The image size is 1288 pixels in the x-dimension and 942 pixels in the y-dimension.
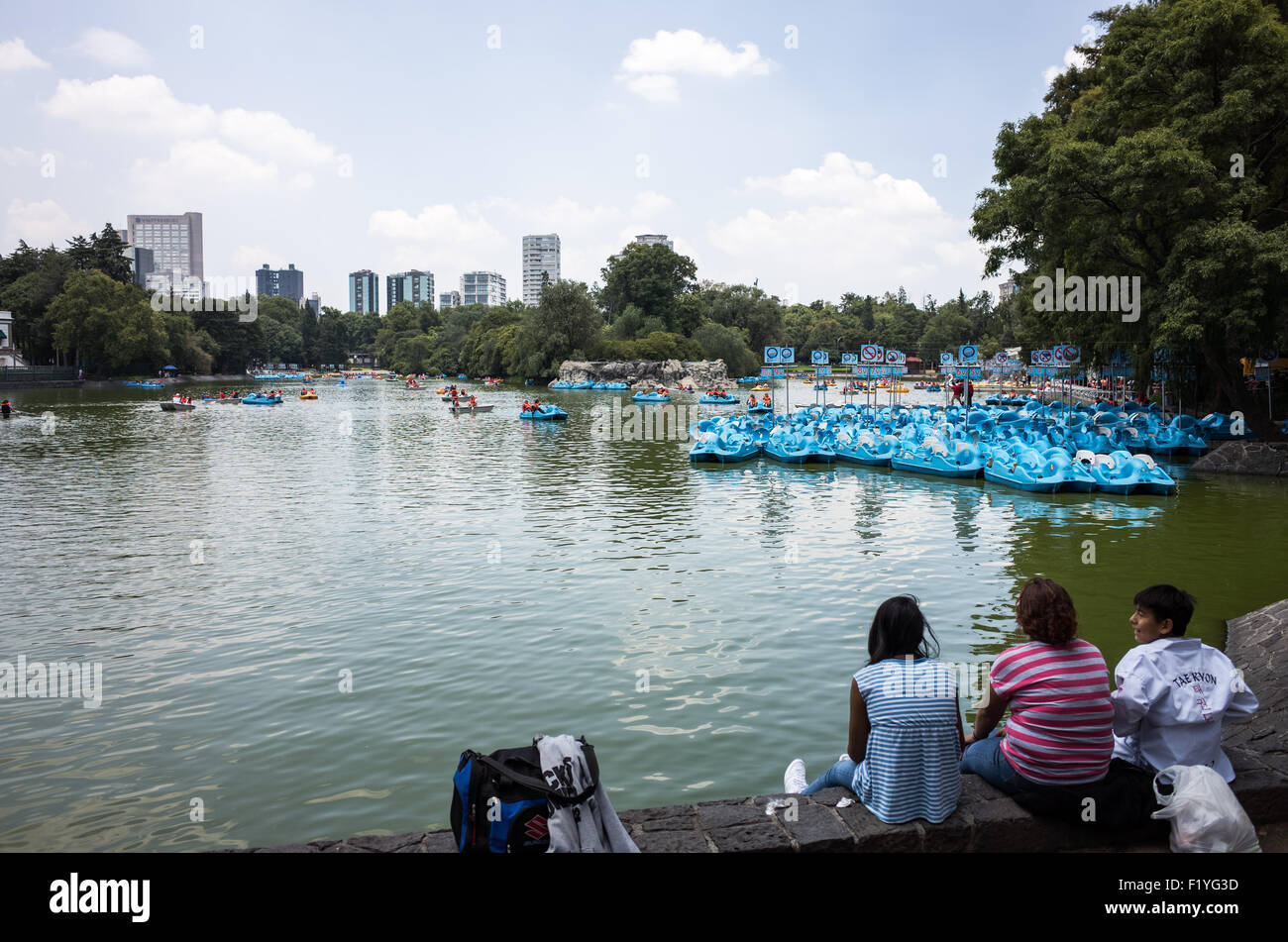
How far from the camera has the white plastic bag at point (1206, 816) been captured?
3773 millimetres

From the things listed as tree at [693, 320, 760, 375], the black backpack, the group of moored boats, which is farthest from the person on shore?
tree at [693, 320, 760, 375]

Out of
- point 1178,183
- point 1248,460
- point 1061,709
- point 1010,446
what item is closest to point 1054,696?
point 1061,709

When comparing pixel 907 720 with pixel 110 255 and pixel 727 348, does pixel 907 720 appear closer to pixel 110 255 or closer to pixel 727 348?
pixel 727 348

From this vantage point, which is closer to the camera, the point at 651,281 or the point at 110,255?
the point at 110,255

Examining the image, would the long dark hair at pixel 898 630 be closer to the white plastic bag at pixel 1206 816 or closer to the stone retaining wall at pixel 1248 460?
the white plastic bag at pixel 1206 816

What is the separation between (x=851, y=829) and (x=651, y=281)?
95774 millimetres

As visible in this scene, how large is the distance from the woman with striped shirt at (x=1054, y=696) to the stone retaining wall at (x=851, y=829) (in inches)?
9.5

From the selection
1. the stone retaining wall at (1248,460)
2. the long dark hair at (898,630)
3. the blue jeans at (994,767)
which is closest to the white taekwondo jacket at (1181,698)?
the blue jeans at (994,767)

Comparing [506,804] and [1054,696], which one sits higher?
[1054,696]

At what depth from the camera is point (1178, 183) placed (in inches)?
827

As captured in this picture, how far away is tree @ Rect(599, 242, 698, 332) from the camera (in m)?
97.6
